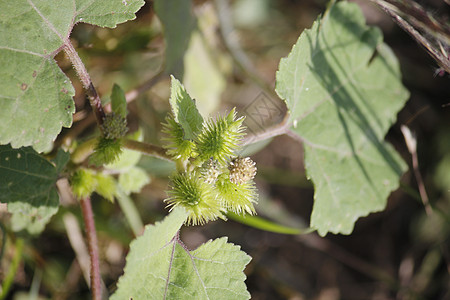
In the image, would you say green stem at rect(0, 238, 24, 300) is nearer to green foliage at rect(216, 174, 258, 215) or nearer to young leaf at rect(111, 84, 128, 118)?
young leaf at rect(111, 84, 128, 118)

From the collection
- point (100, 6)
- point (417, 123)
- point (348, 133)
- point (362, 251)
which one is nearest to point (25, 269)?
point (100, 6)

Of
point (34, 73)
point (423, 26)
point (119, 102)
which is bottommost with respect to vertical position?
point (119, 102)

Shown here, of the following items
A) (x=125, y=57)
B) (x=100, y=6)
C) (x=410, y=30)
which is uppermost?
(x=410, y=30)

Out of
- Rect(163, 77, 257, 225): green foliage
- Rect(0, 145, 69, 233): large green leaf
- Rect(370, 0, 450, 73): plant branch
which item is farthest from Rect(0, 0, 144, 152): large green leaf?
Rect(370, 0, 450, 73): plant branch

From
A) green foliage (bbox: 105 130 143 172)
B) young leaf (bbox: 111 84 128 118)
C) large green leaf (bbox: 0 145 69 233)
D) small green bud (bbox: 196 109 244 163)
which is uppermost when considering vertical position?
small green bud (bbox: 196 109 244 163)

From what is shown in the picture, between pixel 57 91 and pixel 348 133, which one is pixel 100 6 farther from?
pixel 348 133

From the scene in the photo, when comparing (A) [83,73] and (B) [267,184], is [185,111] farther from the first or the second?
(B) [267,184]

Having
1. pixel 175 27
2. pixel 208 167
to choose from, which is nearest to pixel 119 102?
pixel 208 167
